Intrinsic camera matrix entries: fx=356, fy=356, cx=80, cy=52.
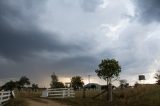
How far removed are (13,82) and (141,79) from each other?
78003 millimetres

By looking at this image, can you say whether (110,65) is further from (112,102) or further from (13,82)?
(13,82)

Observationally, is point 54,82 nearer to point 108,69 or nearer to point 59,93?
point 108,69

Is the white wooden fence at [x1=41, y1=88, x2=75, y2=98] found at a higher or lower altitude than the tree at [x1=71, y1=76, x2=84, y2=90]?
lower

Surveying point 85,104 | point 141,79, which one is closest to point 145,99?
point 85,104

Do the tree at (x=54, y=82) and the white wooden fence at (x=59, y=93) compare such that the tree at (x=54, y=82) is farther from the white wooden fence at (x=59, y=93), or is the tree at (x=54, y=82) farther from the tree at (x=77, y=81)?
the white wooden fence at (x=59, y=93)

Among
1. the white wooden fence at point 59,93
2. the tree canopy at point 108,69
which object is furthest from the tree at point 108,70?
the white wooden fence at point 59,93

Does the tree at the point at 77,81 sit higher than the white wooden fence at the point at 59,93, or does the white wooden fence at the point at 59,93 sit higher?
the tree at the point at 77,81

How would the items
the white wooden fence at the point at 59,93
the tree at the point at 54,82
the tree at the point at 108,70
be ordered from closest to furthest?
the white wooden fence at the point at 59,93
the tree at the point at 108,70
the tree at the point at 54,82

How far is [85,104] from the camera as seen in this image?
101 feet

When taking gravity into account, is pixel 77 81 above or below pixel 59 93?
above

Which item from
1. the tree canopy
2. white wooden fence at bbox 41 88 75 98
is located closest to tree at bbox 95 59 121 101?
the tree canopy

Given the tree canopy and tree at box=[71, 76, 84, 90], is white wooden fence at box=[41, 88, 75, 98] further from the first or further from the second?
tree at box=[71, 76, 84, 90]

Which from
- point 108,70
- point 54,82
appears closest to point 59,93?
point 108,70

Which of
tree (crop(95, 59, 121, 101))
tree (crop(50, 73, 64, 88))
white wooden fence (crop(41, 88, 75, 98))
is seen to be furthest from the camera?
tree (crop(50, 73, 64, 88))
